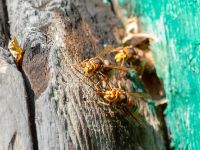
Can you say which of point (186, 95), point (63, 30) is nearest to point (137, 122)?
point (186, 95)

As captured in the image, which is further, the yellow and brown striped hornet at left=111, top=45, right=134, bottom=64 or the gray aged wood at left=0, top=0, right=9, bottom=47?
the yellow and brown striped hornet at left=111, top=45, right=134, bottom=64

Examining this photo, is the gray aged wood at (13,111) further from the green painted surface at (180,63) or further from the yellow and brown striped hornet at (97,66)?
the green painted surface at (180,63)

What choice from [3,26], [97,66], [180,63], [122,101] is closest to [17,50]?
[3,26]

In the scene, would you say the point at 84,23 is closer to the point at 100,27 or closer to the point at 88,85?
the point at 100,27

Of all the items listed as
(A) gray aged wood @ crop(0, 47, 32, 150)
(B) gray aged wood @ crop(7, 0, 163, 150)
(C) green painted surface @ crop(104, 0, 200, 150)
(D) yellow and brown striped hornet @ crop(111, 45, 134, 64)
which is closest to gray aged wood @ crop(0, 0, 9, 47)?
(B) gray aged wood @ crop(7, 0, 163, 150)

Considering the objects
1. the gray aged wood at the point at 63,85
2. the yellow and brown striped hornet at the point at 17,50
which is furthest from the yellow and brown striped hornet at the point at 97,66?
the yellow and brown striped hornet at the point at 17,50

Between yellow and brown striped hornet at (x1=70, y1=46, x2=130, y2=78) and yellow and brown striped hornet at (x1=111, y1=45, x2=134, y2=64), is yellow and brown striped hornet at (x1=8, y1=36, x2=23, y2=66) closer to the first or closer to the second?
yellow and brown striped hornet at (x1=70, y1=46, x2=130, y2=78)
